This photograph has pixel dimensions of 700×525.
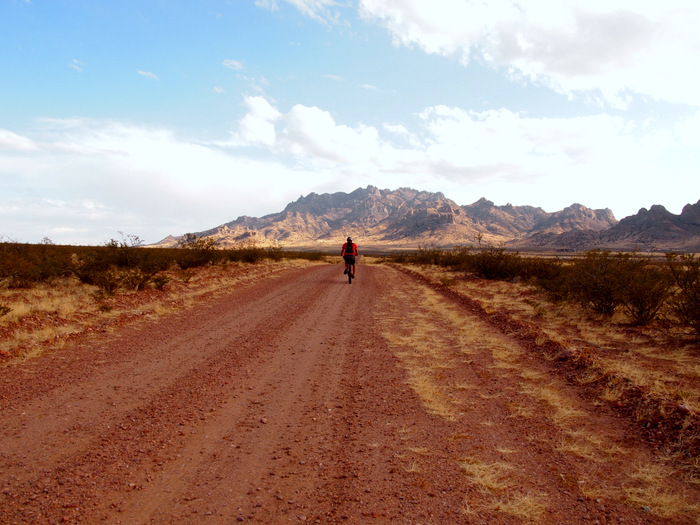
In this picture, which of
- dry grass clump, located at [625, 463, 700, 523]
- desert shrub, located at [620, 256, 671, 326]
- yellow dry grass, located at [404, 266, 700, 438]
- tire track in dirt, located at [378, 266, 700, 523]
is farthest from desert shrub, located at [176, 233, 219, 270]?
dry grass clump, located at [625, 463, 700, 523]

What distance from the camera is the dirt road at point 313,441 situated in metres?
3.15

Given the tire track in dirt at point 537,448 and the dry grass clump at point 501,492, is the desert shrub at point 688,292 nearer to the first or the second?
the tire track in dirt at point 537,448

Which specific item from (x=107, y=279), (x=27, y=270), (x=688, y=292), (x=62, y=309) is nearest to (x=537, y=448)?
(x=688, y=292)

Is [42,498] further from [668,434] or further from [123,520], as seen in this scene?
[668,434]

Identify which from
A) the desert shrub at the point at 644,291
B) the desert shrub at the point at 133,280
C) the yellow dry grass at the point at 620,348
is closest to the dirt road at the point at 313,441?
the yellow dry grass at the point at 620,348

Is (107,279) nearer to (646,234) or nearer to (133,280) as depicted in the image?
(133,280)

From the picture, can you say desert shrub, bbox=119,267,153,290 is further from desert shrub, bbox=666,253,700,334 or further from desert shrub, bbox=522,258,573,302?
desert shrub, bbox=666,253,700,334

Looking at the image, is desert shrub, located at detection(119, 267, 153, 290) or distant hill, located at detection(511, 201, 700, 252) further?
distant hill, located at detection(511, 201, 700, 252)

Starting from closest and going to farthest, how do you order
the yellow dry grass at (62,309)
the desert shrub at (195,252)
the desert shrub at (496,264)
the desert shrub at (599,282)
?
the yellow dry grass at (62,309), the desert shrub at (599,282), the desert shrub at (496,264), the desert shrub at (195,252)

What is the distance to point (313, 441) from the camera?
14.0 feet

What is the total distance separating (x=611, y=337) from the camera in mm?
9422

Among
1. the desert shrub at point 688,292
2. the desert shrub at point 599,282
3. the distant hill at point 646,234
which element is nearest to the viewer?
the desert shrub at point 688,292

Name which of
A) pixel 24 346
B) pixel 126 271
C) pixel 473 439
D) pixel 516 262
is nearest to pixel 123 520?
pixel 473 439

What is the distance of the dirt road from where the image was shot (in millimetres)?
3154
